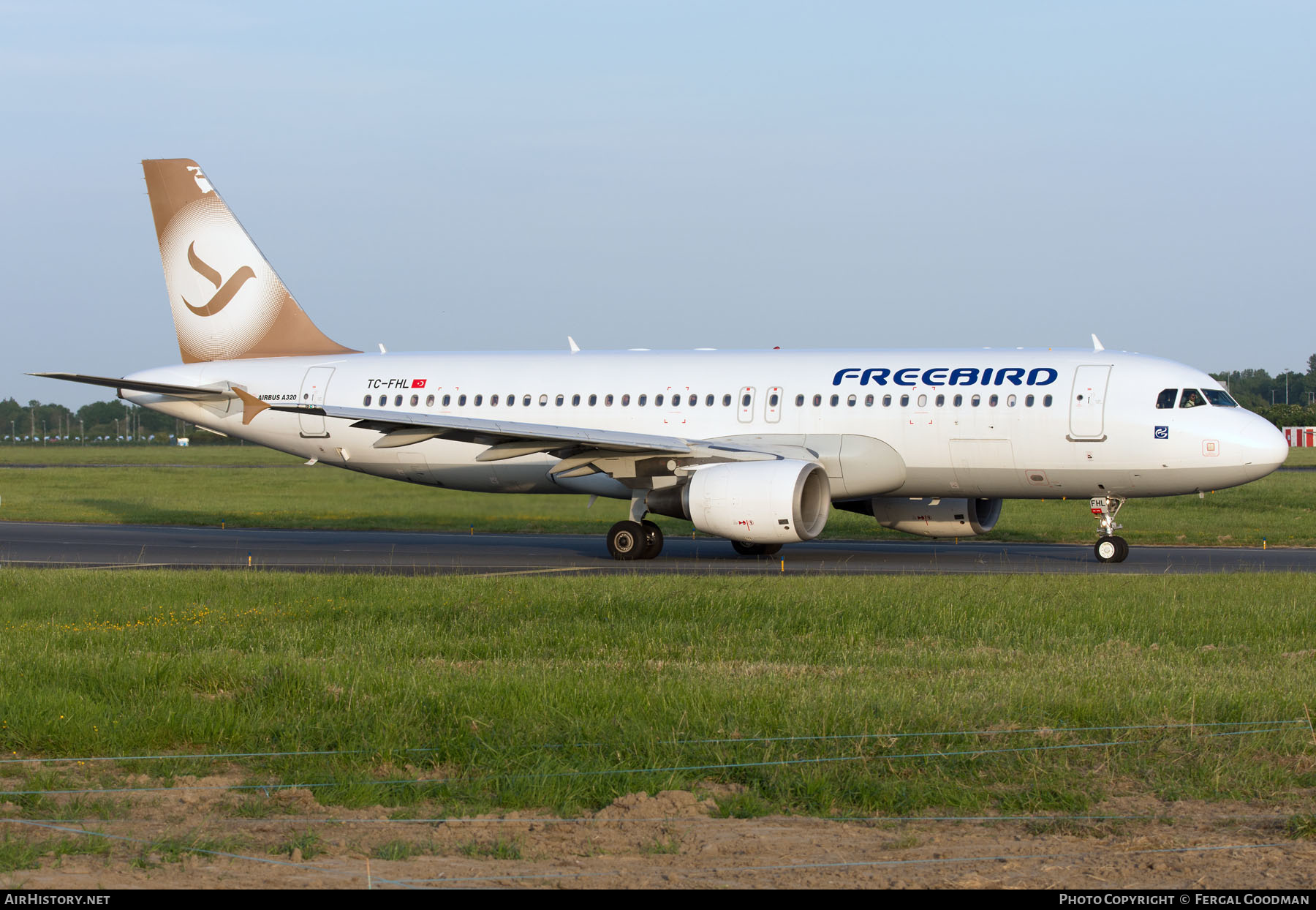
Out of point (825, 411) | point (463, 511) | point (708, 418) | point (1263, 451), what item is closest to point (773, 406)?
point (825, 411)

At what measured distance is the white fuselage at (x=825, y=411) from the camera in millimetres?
21359

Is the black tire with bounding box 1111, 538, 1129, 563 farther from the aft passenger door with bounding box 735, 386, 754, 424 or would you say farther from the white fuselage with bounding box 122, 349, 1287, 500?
the aft passenger door with bounding box 735, 386, 754, 424

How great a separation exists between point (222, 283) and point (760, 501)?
1391 cm

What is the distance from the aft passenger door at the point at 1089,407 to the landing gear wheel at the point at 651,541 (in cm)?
706

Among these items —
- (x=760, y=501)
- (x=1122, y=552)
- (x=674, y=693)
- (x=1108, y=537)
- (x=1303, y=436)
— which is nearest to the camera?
(x=674, y=693)

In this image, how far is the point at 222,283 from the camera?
28172 mm

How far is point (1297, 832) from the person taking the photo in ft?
19.8

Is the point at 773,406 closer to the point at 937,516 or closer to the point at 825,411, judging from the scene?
the point at 825,411

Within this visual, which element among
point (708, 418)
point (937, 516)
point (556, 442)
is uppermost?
point (708, 418)
